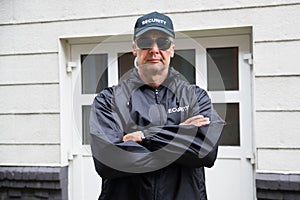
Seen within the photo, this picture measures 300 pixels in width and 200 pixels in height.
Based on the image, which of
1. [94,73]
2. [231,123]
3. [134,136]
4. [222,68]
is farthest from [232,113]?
[134,136]

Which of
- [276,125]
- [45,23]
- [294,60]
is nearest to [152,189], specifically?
[276,125]

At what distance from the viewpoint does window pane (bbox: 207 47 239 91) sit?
341cm

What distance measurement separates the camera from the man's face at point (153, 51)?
2.02 m

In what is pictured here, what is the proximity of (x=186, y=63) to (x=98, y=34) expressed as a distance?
89 centimetres

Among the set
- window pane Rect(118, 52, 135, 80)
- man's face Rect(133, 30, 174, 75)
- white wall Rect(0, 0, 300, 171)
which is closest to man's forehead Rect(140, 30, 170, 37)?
man's face Rect(133, 30, 174, 75)

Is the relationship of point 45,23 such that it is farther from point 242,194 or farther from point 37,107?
point 242,194

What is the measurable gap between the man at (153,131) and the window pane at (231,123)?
1.30 meters

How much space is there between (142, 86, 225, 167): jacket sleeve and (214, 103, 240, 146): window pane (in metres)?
1.45

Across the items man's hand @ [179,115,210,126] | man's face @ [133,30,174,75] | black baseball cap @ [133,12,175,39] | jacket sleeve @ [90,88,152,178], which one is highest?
black baseball cap @ [133,12,175,39]

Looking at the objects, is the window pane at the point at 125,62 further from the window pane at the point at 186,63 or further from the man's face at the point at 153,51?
the man's face at the point at 153,51

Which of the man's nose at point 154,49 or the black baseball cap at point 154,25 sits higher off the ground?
the black baseball cap at point 154,25

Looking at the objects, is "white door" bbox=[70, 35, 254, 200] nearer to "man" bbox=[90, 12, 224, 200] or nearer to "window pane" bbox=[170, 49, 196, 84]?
"window pane" bbox=[170, 49, 196, 84]

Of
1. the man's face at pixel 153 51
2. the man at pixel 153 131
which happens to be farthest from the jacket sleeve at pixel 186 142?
the man's face at pixel 153 51

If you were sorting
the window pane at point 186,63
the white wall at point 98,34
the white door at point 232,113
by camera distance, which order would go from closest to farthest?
1. the white wall at point 98,34
2. the white door at point 232,113
3. the window pane at point 186,63
